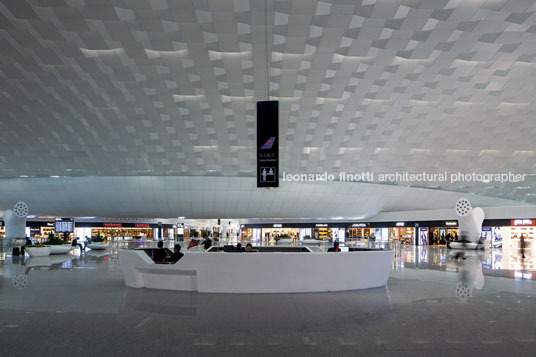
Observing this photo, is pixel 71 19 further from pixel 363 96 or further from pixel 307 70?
pixel 363 96

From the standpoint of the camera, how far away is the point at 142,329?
241 inches

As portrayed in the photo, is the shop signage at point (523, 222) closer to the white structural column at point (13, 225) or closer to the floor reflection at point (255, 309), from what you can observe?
the floor reflection at point (255, 309)

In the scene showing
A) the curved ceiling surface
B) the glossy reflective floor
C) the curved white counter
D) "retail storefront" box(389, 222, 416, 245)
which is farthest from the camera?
"retail storefront" box(389, 222, 416, 245)

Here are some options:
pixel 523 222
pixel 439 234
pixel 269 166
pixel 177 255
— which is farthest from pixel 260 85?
pixel 439 234

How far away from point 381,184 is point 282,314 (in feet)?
104

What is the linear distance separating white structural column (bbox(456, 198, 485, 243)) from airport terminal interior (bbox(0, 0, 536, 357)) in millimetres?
155

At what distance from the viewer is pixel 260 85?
69.1 feet

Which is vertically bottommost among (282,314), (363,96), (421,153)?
(282,314)

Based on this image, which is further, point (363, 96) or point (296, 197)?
point (296, 197)

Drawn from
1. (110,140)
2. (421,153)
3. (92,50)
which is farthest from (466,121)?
(110,140)

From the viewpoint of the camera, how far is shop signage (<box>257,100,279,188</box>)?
13227 mm

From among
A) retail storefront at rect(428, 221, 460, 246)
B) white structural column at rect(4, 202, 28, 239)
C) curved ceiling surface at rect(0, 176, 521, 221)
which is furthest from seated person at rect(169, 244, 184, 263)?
retail storefront at rect(428, 221, 460, 246)

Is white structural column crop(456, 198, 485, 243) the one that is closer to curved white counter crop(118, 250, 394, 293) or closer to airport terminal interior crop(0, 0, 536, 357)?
airport terminal interior crop(0, 0, 536, 357)

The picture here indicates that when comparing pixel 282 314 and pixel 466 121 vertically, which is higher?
pixel 466 121
